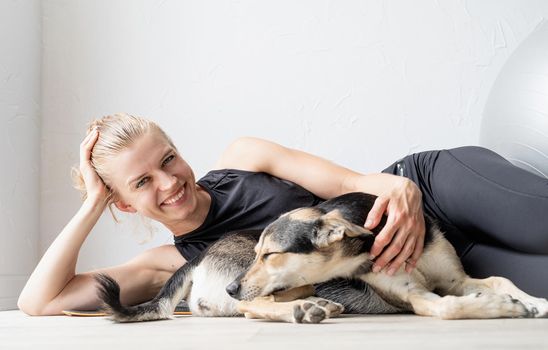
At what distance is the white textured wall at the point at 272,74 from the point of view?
302 cm

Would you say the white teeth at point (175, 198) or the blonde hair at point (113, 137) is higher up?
the blonde hair at point (113, 137)

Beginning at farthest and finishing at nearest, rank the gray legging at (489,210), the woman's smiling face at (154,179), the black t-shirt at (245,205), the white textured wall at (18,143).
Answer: the white textured wall at (18,143) < the black t-shirt at (245,205) < the woman's smiling face at (154,179) < the gray legging at (489,210)

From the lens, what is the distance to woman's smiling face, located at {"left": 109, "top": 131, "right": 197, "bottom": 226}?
6.91 feet

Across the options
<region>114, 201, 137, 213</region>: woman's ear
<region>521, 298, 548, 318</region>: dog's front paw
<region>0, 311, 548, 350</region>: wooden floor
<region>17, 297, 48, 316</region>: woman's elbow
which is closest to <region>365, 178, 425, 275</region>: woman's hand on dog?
<region>0, 311, 548, 350</region>: wooden floor

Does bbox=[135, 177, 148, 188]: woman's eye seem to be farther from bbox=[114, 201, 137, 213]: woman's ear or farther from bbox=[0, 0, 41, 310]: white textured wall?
bbox=[0, 0, 41, 310]: white textured wall

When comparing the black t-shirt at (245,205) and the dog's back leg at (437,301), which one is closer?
the dog's back leg at (437,301)

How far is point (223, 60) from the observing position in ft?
10.2

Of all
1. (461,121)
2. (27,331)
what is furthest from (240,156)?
(461,121)

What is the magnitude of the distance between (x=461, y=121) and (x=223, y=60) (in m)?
1.04

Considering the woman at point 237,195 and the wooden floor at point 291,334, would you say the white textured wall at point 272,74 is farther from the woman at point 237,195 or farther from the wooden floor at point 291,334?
the wooden floor at point 291,334

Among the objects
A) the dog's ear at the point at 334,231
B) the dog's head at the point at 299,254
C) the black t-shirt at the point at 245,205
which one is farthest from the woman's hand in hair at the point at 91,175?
the dog's ear at the point at 334,231

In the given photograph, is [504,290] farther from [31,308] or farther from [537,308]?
[31,308]

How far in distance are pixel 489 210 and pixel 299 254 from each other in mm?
571

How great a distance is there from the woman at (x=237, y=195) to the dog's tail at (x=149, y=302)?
272mm
